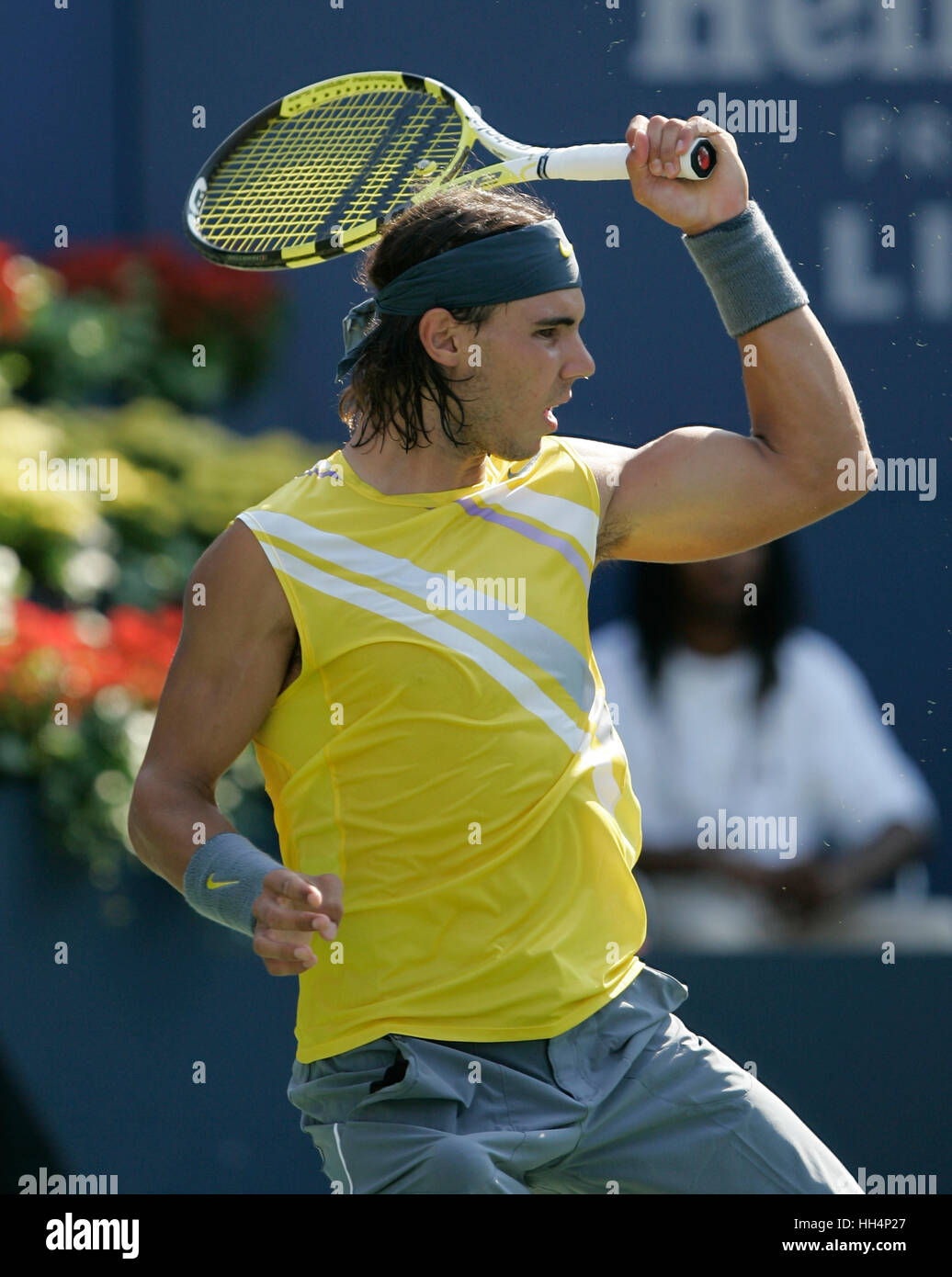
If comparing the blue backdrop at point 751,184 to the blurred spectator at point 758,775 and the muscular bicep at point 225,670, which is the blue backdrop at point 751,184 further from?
the muscular bicep at point 225,670

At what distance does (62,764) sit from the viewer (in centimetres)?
407

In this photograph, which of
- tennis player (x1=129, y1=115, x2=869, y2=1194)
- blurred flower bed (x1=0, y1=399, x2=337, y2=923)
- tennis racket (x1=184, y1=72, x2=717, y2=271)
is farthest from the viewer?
blurred flower bed (x1=0, y1=399, x2=337, y2=923)

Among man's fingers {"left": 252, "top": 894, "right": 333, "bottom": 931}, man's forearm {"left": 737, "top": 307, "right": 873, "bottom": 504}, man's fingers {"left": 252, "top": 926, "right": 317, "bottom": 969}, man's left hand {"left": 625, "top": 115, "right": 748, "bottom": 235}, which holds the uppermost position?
man's left hand {"left": 625, "top": 115, "right": 748, "bottom": 235}

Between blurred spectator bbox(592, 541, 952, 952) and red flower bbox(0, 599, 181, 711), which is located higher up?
red flower bbox(0, 599, 181, 711)

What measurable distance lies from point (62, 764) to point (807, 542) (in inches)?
81.0

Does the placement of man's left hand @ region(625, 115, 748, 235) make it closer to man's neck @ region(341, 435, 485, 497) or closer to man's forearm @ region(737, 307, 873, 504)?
man's forearm @ region(737, 307, 873, 504)

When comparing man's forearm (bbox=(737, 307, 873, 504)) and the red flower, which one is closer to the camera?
man's forearm (bbox=(737, 307, 873, 504))

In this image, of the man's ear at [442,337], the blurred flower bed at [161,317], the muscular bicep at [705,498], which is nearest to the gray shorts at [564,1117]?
the muscular bicep at [705,498]

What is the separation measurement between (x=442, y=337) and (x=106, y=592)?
224 centimetres

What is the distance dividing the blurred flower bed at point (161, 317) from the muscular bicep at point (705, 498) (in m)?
2.68

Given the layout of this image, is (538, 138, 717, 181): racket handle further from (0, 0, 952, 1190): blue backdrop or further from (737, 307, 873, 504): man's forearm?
(0, 0, 952, 1190): blue backdrop

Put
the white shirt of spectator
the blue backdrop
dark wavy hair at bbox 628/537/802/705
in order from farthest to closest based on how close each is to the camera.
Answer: the blue backdrop → dark wavy hair at bbox 628/537/802/705 → the white shirt of spectator

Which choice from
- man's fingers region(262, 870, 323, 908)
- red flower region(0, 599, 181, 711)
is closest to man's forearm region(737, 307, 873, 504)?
man's fingers region(262, 870, 323, 908)

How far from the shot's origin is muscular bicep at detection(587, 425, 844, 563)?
8.07ft
